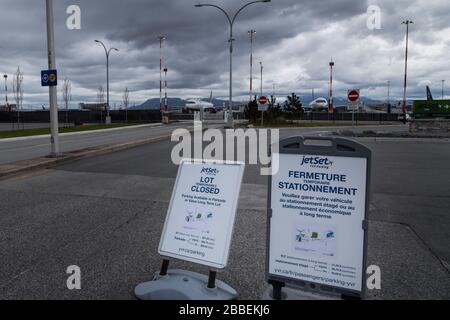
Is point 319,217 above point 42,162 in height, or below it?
above

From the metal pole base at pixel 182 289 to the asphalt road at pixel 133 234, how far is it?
0.59 ft

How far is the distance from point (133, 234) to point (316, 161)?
3090 mm

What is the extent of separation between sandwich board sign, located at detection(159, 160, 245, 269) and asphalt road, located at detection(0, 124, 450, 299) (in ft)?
1.79

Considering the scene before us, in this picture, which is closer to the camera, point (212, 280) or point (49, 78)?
point (212, 280)

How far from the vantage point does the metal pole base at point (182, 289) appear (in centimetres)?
366

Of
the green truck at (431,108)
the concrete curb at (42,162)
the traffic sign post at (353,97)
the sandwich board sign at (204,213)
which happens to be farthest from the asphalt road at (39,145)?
the green truck at (431,108)

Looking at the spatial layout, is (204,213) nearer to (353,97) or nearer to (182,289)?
(182,289)

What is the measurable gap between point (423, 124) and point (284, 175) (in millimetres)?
26648

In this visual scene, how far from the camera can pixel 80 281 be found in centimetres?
410

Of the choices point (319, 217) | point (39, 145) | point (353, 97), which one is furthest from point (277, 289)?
point (353, 97)

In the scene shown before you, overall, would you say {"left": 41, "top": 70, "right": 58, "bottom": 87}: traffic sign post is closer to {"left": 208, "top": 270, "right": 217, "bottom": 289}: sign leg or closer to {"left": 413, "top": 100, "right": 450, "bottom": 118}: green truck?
{"left": 208, "top": 270, "right": 217, "bottom": 289}: sign leg

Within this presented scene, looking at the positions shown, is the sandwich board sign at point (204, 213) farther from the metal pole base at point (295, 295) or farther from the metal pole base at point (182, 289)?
the metal pole base at point (295, 295)

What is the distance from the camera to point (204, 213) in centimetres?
386

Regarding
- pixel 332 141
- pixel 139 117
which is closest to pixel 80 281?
pixel 332 141
